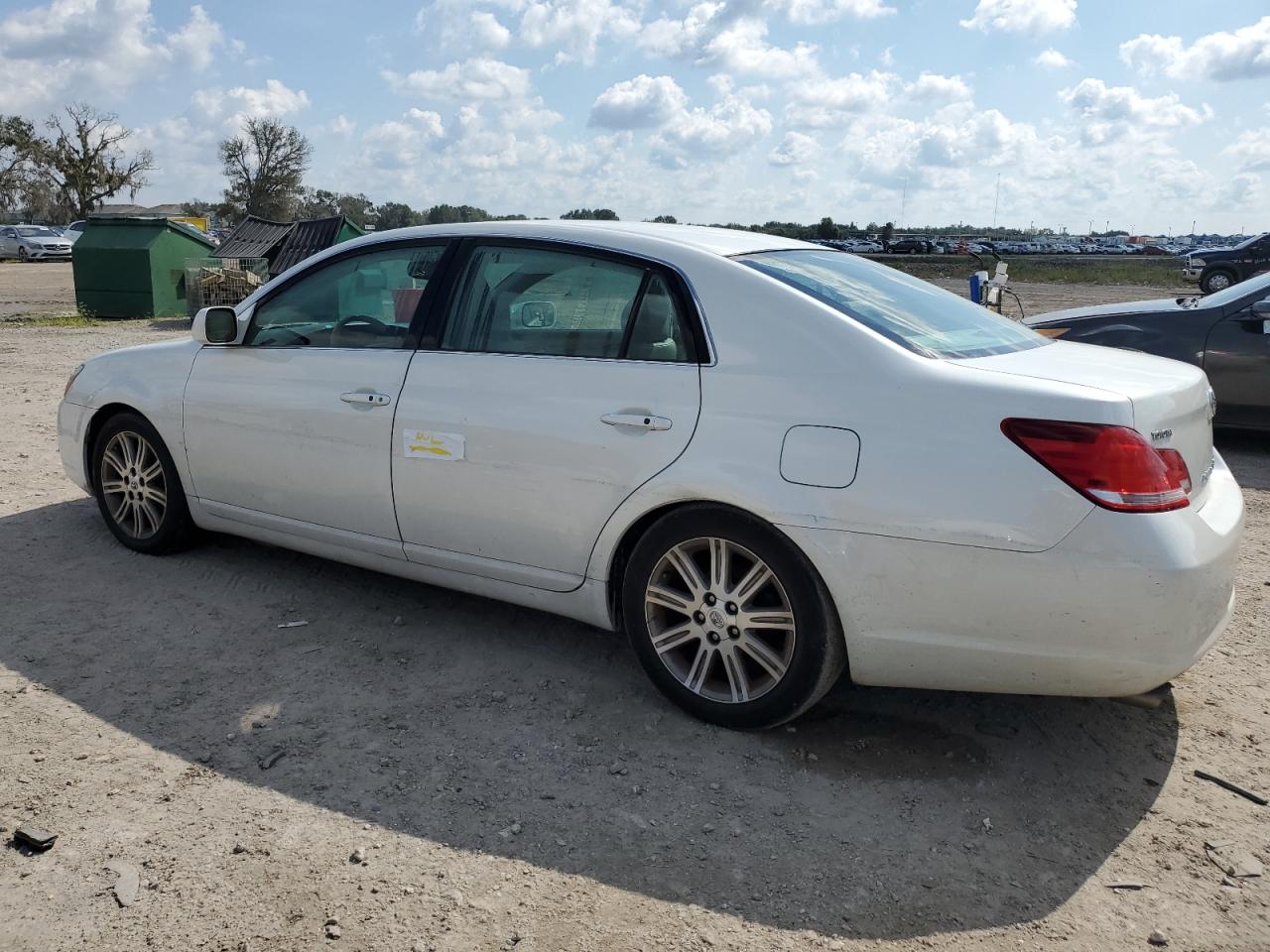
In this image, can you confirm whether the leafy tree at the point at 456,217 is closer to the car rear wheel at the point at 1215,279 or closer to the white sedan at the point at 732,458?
the white sedan at the point at 732,458

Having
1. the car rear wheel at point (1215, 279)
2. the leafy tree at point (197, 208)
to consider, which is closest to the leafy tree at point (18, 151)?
the leafy tree at point (197, 208)

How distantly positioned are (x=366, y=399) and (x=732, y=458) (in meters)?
1.61

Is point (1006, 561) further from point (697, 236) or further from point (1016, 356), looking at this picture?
point (697, 236)

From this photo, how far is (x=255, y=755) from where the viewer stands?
3402 millimetres

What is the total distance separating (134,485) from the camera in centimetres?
520

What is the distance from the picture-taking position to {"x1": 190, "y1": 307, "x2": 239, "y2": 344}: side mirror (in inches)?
186

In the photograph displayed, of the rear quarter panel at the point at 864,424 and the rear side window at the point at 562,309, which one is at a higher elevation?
the rear side window at the point at 562,309

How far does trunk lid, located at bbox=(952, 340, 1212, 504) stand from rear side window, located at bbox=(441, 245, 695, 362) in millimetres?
1031

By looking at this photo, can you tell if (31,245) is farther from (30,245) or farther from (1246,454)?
(1246,454)

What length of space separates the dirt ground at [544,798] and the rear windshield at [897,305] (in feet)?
4.22

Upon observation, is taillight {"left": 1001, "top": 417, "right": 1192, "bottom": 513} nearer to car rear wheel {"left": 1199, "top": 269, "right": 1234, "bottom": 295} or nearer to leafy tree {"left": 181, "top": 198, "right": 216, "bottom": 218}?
car rear wheel {"left": 1199, "top": 269, "right": 1234, "bottom": 295}

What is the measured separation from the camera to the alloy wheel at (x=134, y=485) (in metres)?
5.12

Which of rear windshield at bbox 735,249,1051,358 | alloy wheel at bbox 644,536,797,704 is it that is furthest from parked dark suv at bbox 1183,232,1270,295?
alloy wheel at bbox 644,536,797,704

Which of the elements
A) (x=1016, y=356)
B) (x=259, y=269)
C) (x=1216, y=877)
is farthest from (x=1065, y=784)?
(x=259, y=269)
